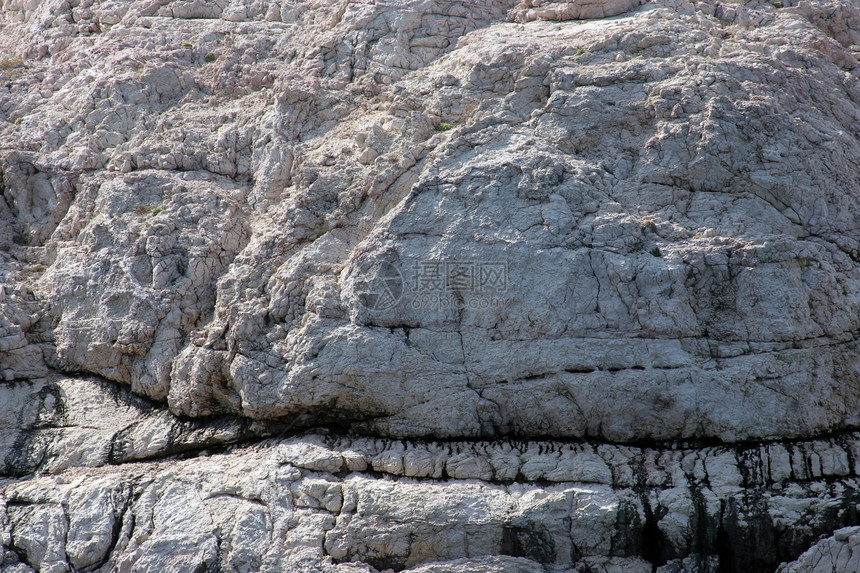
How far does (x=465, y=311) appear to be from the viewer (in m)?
11.3

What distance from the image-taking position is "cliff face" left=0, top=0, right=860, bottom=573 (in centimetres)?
1012

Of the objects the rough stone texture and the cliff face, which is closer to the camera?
the cliff face

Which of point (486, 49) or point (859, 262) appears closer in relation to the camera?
point (859, 262)

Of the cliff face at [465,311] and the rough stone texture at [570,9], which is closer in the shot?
the cliff face at [465,311]

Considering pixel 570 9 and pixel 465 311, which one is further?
pixel 570 9

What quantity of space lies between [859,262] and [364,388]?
961cm

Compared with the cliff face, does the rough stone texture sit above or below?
above

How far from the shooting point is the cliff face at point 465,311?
10.1 metres

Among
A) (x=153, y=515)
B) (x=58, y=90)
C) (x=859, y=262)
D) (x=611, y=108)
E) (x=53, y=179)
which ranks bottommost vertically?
(x=153, y=515)

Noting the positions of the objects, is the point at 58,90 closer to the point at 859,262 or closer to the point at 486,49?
the point at 486,49

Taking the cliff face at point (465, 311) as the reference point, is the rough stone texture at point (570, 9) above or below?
above

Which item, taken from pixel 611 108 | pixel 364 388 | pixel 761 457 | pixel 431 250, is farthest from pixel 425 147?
pixel 761 457

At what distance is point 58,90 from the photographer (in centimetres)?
1593

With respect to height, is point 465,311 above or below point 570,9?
below
